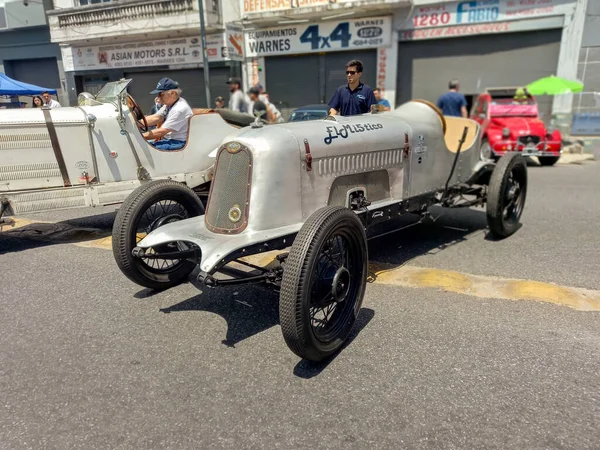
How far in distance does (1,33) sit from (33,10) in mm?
2643

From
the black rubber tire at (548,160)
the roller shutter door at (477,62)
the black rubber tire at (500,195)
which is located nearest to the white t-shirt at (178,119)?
the black rubber tire at (500,195)

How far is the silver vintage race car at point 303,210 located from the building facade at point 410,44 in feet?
39.3

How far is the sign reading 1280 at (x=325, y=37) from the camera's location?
16922 millimetres

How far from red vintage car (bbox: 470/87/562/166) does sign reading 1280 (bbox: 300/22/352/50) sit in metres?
6.51

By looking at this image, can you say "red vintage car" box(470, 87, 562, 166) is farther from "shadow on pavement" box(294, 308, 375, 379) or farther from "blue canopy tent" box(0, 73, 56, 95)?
"blue canopy tent" box(0, 73, 56, 95)

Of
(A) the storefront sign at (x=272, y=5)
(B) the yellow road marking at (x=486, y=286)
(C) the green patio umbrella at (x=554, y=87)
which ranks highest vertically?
(A) the storefront sign at (x=272, y=5)

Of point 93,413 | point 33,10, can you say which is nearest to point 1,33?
point 33,10

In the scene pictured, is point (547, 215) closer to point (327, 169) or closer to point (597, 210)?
point (597, 210)

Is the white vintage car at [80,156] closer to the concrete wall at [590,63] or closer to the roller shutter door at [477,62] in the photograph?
the roller shutter door at [477,62]

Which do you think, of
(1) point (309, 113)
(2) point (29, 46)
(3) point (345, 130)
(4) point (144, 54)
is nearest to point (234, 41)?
(4) point (144, 54)

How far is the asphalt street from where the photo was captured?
237cm

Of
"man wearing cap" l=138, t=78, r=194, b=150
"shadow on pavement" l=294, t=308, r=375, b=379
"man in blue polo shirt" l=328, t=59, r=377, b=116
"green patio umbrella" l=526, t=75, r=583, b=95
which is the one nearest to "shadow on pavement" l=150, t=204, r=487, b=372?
"shadow on pavement" l=294, t=308, r=375, b=379

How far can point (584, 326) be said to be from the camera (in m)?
3.41

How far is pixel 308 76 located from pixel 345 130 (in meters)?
15.3
